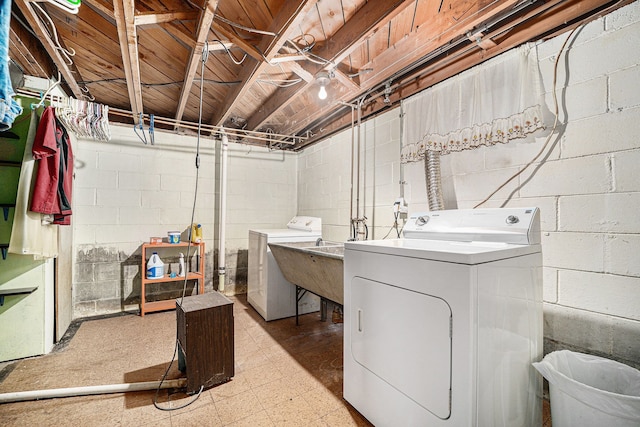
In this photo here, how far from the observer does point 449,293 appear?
1120mm

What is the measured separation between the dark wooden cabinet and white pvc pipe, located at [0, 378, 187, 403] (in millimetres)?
171

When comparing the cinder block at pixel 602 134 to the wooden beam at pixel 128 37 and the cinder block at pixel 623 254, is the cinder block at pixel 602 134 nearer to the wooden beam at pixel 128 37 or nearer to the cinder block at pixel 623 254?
the cinder block at pixel 623 254

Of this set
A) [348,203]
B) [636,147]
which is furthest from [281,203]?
[636,147]

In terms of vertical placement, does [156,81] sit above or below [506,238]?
above

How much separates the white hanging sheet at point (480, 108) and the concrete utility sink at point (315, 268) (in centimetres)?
114

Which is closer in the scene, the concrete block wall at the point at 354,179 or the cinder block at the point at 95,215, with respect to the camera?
the concrete block wall at the point at 354,179

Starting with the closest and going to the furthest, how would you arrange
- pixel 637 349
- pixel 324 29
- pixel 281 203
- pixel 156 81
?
1. pixel 637 349
2. pixel 324 29
3. pixel 156 81
4. pixel 281 203

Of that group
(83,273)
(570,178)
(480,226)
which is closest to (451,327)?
(480,226)

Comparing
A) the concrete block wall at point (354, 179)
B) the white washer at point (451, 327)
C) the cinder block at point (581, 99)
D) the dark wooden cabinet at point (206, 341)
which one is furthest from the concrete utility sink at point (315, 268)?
the cinder block at point (581, 99)

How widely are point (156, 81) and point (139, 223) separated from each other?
1.68 meters

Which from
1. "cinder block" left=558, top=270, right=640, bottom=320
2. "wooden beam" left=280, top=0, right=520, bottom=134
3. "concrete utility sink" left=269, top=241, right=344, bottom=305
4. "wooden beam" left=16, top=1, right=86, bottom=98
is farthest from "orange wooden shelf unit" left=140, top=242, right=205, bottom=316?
"cinder block" left=558, top=270, right=640, bottom=320

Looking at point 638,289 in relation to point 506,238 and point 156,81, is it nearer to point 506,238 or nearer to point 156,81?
point 506,238

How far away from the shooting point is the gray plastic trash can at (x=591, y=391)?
3.38 feet

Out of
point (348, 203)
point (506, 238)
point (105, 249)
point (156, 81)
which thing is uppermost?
point (156, 81)
